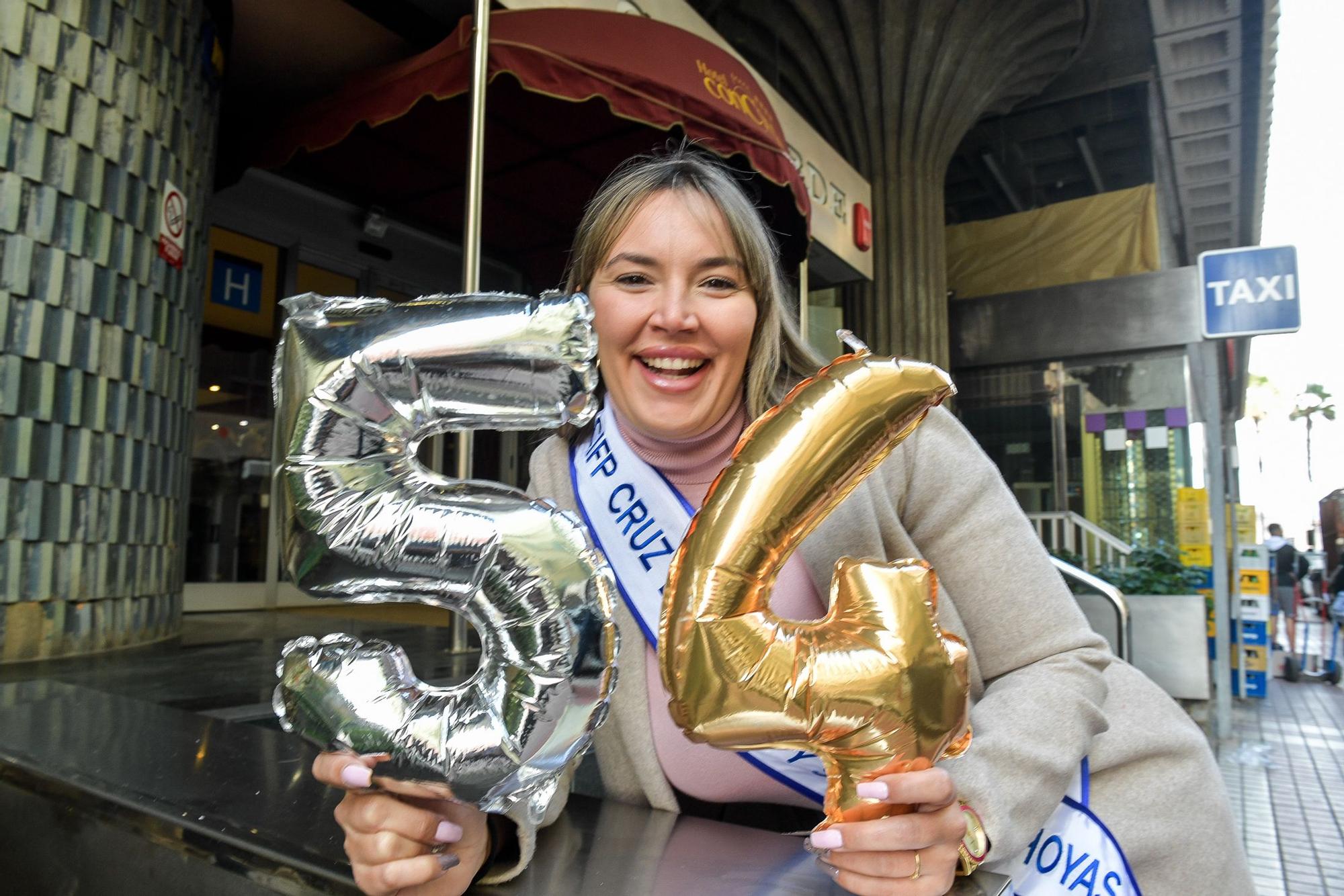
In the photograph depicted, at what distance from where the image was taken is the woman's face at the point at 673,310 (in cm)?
91

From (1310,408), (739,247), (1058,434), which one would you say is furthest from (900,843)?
(1310,408)

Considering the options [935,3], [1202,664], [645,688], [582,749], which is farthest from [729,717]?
[935,3]

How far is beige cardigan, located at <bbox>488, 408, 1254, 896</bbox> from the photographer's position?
0.96 metres

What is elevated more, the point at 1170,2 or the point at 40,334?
the point at 1170,2

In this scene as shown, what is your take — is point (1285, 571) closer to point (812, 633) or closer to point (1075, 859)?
point (1075, 859)

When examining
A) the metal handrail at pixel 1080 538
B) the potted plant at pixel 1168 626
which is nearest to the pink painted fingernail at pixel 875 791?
the potted plant at pixel 1168 626

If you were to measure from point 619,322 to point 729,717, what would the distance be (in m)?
0.46

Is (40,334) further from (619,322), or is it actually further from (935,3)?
(935,3)

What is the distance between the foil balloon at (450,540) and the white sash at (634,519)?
40 centimetres

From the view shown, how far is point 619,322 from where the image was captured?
0.92 m

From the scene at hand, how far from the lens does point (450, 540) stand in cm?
63

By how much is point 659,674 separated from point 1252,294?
15.1ft

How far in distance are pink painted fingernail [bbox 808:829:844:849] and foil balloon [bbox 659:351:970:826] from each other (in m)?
0.02

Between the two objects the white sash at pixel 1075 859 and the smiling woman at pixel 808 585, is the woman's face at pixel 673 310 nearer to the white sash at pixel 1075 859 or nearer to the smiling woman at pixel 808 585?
the smiling woman at pixel 808 585
